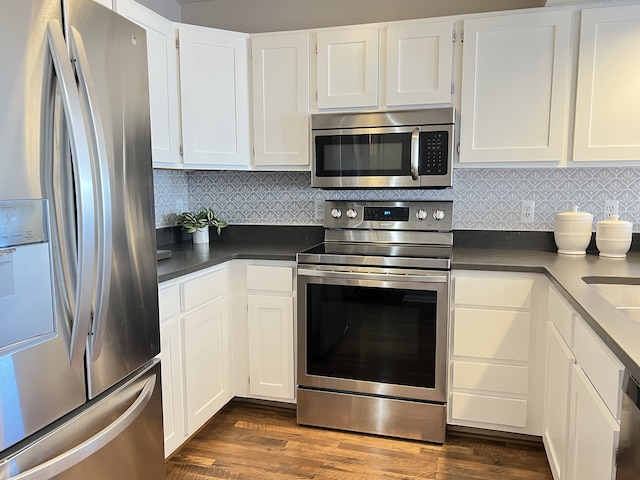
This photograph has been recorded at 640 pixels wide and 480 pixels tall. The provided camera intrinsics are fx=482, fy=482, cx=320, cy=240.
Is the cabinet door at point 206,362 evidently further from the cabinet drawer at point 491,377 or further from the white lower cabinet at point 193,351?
the cabinet drawer at point 491,377

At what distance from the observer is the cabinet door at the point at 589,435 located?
3.94ft

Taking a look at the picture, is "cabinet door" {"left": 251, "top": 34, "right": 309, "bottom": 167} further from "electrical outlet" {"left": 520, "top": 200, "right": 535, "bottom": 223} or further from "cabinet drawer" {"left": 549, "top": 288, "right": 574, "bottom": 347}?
"cabinet drawer" {"left": 549, "top": 288, "right": 574, "bottom": 347}

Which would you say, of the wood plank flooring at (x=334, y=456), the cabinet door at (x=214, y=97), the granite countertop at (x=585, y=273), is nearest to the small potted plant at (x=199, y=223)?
the cabinet door at (x=214, y=97)

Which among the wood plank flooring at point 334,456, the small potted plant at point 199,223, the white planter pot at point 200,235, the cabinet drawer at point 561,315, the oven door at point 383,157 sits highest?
the oven door at point 383,157

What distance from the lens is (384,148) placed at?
97.8 inches

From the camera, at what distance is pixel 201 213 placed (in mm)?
3023

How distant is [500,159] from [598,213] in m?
0.68

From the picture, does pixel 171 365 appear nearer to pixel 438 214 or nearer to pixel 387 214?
pixel 387 214

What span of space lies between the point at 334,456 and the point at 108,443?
1.21 metres

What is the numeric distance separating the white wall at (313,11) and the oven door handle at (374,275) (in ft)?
5.01

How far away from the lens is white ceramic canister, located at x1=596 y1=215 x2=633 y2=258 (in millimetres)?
2324

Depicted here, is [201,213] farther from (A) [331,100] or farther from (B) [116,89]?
(B) [116,89]

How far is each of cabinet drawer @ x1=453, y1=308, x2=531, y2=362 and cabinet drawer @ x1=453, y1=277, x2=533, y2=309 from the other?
4cm

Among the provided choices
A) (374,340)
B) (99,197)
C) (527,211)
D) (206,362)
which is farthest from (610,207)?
(99,197)
